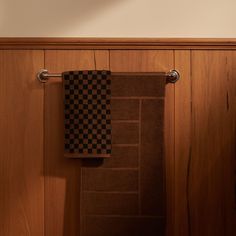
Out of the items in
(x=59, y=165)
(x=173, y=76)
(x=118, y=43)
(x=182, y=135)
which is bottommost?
(x=59, y=165)

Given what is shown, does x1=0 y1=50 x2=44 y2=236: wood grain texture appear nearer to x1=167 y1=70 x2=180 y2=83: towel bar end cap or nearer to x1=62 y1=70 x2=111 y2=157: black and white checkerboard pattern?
x1=62 y1=70 x2=111 y2=157: black and white checkerboard pattern

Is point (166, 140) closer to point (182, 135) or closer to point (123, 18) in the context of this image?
point (182, 135)

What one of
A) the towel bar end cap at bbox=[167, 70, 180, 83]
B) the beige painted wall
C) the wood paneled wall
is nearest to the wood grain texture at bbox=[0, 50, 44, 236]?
the wood paneled wall

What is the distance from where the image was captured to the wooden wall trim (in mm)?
1147

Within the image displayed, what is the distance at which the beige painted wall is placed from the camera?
3.80 feet

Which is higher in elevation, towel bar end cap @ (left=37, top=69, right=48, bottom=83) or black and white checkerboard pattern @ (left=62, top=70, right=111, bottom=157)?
towel bar end cap @ (left=37, top=69, right=48, bottom=83)

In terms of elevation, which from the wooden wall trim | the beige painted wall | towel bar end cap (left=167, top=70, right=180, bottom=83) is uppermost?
the beige painted wall

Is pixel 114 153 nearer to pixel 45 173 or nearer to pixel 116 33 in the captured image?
pixel 45 173

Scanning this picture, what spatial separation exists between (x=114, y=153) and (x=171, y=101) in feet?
0.89

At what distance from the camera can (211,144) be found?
45.9 inches

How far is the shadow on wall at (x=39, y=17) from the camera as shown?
3.80 ft

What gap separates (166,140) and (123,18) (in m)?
0.45

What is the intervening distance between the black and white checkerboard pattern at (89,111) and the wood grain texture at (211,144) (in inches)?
12.2

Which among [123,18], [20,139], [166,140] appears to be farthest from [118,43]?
[20,139]
